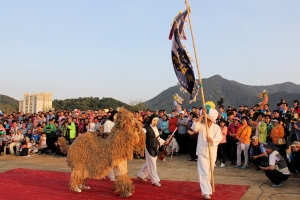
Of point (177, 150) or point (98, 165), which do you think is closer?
point (98, 165)

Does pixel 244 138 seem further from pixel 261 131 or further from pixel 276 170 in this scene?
pixel 276 170

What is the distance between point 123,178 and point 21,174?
4.43 m

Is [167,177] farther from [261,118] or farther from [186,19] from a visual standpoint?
[186,19]

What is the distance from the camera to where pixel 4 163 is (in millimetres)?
12711

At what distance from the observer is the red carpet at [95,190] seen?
675 cm

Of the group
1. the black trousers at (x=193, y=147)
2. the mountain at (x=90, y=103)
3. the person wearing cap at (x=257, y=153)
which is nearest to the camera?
the person wearing cap at (x=257, y=153)

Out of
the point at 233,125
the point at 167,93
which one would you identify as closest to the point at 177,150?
the point at 233,125

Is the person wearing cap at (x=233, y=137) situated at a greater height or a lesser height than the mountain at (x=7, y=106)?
lesser

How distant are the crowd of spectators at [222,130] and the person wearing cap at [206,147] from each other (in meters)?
0.49

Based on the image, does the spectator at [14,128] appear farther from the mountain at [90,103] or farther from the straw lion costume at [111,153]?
the mountain at [90,103]

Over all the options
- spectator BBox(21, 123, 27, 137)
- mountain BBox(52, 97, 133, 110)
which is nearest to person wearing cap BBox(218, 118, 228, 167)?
spectator BBox(21, 123, 27, 137)

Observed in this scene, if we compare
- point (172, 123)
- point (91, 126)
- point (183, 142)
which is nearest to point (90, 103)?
point (91, 126)

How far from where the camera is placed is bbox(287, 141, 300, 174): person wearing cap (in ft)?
27.1

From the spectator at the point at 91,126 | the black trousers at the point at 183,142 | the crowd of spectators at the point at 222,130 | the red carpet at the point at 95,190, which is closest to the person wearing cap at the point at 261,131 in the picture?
the crowd of spectators at the point at 222,130
